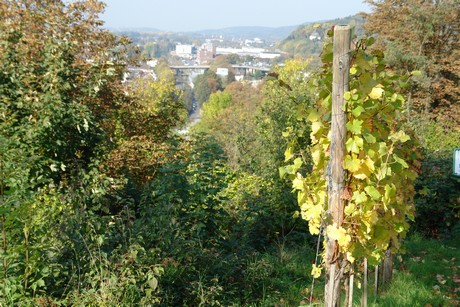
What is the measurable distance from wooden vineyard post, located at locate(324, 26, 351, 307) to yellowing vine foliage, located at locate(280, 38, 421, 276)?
0.10 ft

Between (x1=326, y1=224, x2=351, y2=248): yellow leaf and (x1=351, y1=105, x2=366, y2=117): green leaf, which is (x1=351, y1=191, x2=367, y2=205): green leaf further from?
(x1=351, y1=105, x2=366, y2=117): green leaf

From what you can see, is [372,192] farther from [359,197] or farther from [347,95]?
[347,95]

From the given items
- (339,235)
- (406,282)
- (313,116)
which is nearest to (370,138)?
(313,116)

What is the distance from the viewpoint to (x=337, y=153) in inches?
90.8

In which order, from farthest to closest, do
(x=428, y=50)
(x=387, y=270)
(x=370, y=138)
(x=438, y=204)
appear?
(x=428, y=50) → (x=438, y=204) → (x=387, y=270) → (x=370, y=138)

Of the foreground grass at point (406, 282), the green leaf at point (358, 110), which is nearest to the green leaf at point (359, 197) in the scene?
the green leaf at point (358, 110)

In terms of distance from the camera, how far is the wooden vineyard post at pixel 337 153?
7.17 feet

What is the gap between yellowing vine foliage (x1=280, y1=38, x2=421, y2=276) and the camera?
2.30m

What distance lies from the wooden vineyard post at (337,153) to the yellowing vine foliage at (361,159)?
0.10 feet

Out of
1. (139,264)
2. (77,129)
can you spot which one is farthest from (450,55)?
(139,264)

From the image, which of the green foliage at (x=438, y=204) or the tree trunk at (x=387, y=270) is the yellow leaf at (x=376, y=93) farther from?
the green foliage at (x=438, y=204)

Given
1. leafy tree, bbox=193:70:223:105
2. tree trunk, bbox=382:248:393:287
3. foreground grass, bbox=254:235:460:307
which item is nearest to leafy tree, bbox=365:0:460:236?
foreground grass, bbox=254:235:460:307

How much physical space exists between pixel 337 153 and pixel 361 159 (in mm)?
143

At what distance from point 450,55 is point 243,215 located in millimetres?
19455
